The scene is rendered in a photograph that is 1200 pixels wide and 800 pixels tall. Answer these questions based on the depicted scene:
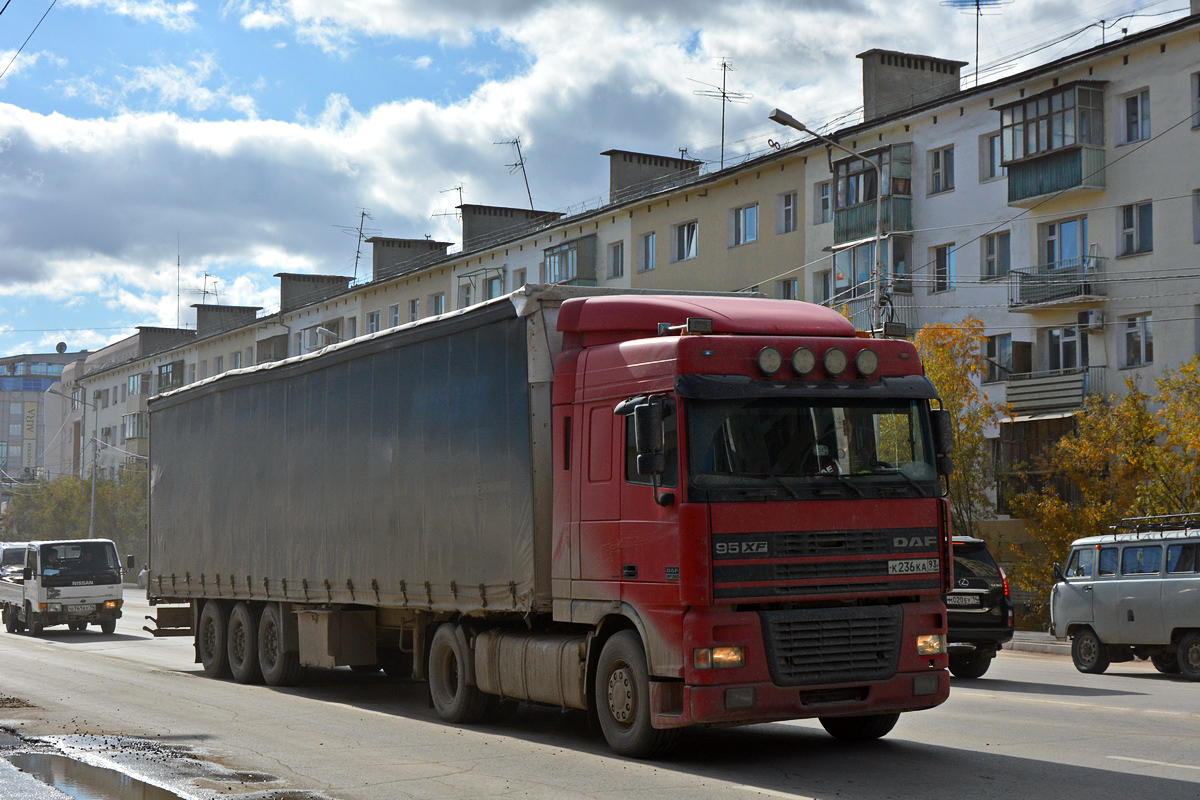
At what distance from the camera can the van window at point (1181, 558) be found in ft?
63.1

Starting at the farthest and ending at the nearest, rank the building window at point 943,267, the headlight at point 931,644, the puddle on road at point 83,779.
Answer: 1. the building window at point 943,267
2. the headlight at point 931,644
3. the puddle on road at point 83,779

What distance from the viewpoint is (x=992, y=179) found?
40.0m

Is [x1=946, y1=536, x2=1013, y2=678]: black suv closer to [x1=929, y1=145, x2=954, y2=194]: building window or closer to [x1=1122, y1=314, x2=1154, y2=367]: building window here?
[x1=1122, y1=314, x2=1154, y2=367]: building window

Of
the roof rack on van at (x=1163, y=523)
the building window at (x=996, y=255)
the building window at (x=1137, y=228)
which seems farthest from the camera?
the building window at (x=996, y=255)

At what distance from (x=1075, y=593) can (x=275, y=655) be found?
11.4 meters

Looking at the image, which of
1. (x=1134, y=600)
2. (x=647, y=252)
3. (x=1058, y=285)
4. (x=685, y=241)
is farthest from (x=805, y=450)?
(x=647, y=252)

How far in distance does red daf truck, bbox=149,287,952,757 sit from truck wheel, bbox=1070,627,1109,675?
33.3 ft

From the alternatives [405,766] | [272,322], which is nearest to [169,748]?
[405,766]

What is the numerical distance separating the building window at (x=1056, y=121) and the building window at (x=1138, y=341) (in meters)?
4.69

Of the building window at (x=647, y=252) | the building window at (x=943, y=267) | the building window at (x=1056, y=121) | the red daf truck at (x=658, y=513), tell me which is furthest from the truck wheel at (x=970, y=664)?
the building window at (x=647, y=252)

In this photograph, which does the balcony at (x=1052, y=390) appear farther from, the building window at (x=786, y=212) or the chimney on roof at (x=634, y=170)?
the chimney on roof at (x=634, y=170)

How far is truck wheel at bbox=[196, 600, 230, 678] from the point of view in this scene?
19.5 meters

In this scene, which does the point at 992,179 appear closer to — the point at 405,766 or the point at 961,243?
the point at 961,243

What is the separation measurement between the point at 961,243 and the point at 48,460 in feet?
334
